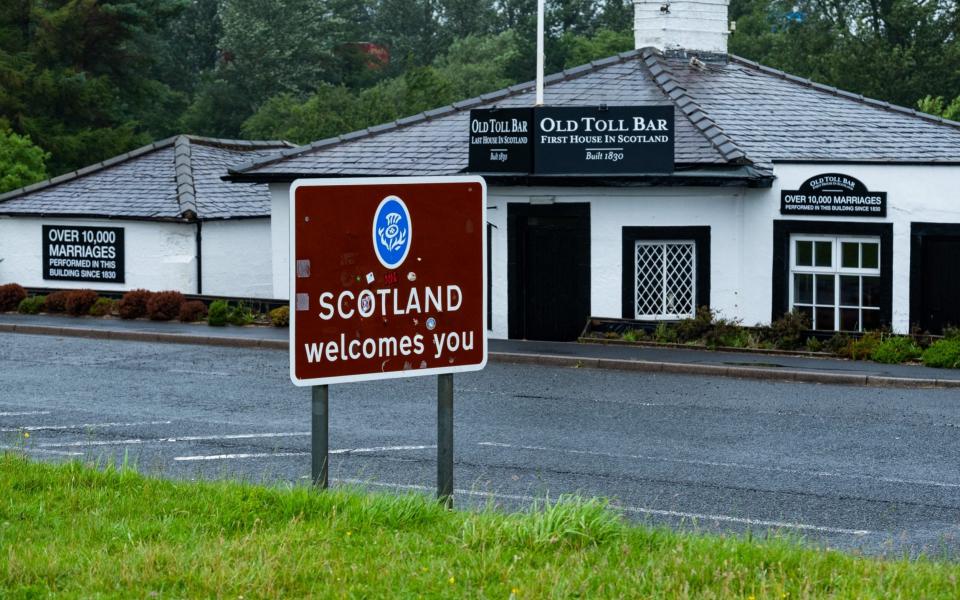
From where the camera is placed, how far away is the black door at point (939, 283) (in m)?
24.5

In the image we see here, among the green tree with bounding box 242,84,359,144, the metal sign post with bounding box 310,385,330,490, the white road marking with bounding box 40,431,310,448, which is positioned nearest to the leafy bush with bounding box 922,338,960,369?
the white road marking with bounding box 40,431,310,448

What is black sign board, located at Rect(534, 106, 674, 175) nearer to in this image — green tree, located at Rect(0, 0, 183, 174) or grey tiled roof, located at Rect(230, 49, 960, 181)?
grey tiled roof, located at Rect(230, 49, 960, 181)

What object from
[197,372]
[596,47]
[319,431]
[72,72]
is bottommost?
[197,372]

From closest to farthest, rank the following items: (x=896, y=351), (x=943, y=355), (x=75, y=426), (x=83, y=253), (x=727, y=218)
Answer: (x=75, y=426), (x=943, y=355), (x=896, y=351), (x=727, y=218), (x=83, y=253)

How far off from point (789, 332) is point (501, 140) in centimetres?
668

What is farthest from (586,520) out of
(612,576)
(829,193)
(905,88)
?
(905,88)

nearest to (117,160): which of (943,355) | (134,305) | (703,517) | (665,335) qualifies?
(134,305)

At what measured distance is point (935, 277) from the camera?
24.7 m

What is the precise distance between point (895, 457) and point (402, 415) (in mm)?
5562

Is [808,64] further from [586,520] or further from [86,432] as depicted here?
[586,520]

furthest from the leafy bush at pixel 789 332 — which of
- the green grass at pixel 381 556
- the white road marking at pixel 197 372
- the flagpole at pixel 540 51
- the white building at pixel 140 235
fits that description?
the green grass at pixel 381 556

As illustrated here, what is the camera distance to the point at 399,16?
340 feet

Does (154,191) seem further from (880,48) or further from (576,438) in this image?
(880,48)

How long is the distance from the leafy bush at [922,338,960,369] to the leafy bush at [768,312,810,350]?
2.43 meters
